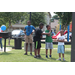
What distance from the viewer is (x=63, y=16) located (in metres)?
14.8

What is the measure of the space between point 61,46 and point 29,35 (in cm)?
252

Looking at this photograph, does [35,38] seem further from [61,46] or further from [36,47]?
[61,46]

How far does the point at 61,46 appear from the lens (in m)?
7.67

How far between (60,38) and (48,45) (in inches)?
36.5
